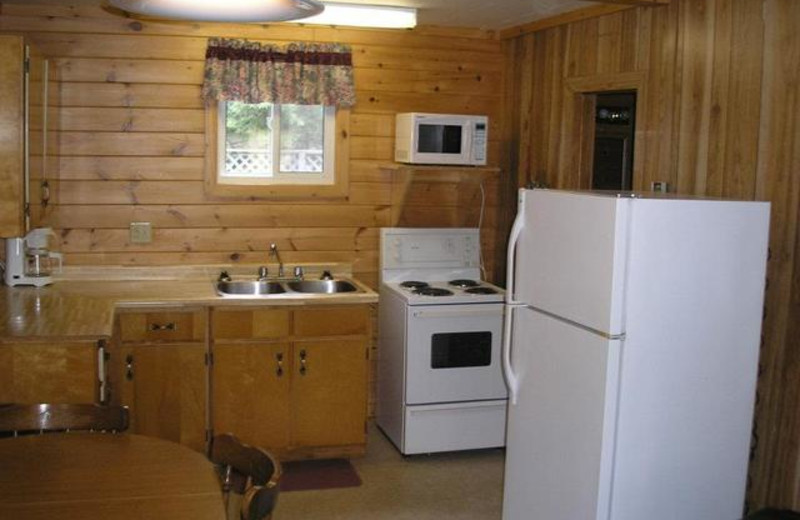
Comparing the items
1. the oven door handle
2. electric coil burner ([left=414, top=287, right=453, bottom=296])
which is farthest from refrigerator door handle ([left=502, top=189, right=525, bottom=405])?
electric coil burner ([left=414, top=287, right=453, bottom=296])

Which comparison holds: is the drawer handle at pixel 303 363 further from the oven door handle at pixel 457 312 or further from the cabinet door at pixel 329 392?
the oven door handle at pixel 457 312

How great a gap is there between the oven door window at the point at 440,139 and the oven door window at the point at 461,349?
100cm

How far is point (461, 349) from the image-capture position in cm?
473

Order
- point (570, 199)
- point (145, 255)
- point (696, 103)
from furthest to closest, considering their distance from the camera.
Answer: point (145, 255) < point (696, 103) < point (570, 199)

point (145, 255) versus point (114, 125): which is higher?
point (114, 125)

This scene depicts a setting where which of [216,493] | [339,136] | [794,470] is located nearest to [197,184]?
Result: [339,136]

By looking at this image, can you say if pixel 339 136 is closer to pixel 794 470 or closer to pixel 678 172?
pixel 678 172

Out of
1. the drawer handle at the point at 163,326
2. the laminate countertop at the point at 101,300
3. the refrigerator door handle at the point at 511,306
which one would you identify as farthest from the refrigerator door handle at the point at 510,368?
the drawer handle at the point at 163,326

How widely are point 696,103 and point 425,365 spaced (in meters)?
1.87

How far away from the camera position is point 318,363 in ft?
14.7

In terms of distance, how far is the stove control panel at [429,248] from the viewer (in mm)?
5133

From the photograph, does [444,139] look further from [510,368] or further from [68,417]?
[68,417]

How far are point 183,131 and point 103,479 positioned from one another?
2794mm

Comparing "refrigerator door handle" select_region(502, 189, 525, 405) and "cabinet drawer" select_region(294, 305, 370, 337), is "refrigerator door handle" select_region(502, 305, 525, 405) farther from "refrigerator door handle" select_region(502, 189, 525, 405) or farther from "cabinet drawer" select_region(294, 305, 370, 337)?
"cabinet drawer" select_region(294, 305, 370, 337)
